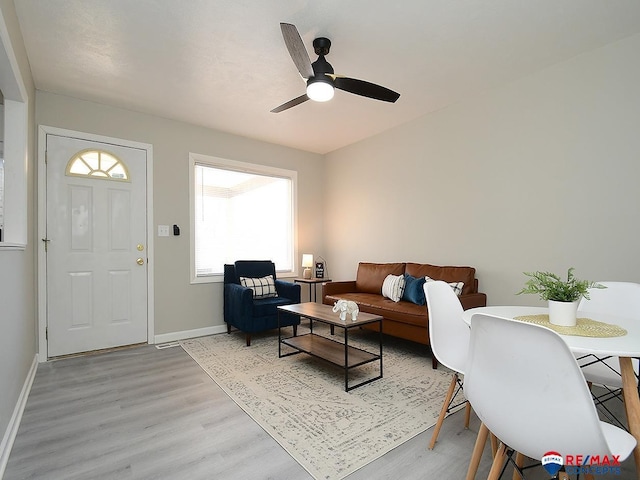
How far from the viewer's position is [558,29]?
239 cm

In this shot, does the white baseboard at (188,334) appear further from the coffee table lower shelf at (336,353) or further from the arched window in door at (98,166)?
the arched window in door at (98,166)

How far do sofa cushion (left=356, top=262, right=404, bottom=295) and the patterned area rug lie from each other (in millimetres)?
850

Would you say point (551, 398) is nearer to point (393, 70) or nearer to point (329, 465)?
point (329, 465)

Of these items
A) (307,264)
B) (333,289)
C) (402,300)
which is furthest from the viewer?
(307,264)

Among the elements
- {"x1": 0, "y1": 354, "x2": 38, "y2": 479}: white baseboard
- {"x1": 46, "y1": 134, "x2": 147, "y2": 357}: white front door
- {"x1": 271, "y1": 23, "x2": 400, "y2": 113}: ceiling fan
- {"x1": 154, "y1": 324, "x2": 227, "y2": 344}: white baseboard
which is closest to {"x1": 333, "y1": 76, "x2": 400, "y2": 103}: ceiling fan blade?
{"x1": 271, "y1": 23, "x2": 400, "y2": 113}: ceiling fan

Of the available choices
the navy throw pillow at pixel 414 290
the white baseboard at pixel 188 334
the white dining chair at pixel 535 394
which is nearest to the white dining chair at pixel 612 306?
the white dining chair at pixel 535 394

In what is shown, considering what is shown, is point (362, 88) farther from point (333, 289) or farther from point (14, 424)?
point (14, 424)

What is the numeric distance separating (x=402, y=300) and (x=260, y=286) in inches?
66.7

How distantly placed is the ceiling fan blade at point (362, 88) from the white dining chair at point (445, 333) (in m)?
1.56

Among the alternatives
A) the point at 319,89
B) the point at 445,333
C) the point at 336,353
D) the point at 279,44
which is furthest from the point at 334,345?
the point at 279,44

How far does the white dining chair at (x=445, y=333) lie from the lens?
5.83 feet

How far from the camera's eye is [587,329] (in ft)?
4.62

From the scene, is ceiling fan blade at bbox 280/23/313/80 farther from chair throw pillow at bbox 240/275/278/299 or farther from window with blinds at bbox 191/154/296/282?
chair throw pillow at bbox 240/275/278/299

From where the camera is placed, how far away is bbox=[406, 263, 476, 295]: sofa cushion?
3340mm
